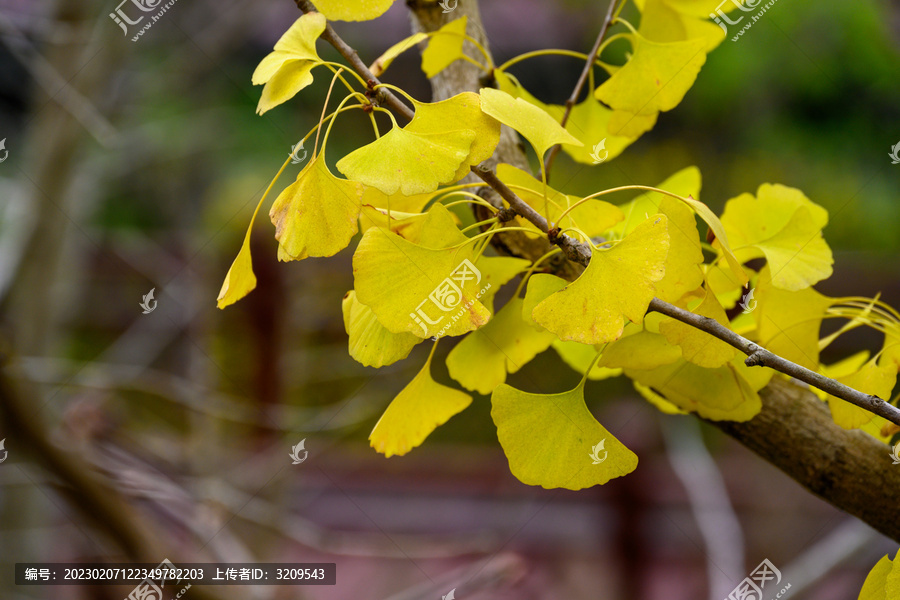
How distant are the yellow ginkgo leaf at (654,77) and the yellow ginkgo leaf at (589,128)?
0.08 ft

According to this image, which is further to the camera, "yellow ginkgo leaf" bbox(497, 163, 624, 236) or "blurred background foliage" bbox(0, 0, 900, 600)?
"blurred background foliage" bbox(0, 0, 900, 600)

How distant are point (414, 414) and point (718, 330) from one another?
4.3 inches

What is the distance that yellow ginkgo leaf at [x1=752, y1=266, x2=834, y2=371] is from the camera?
0.23m

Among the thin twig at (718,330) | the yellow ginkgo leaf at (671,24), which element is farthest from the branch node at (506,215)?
the yellow ginkgo leaf at (671,24)

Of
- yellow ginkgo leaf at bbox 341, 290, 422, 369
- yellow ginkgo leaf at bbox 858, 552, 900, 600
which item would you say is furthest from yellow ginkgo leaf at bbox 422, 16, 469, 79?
yellow ginkgo leaf at bbox 858, 552, 900, 600

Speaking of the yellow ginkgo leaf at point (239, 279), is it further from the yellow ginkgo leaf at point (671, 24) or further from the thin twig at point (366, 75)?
the yellow ginkgo leaf at point (671, 24)

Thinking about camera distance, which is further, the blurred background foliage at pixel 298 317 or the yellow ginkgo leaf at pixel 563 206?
the blurred background foliage at pixel 298 317

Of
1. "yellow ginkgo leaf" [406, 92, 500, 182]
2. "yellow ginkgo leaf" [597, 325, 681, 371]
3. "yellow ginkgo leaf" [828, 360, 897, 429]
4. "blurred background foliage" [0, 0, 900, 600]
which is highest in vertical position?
"yellow ginkgo leaf" [406, 92, 500, 182]

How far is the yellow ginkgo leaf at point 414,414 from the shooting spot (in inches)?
8.8

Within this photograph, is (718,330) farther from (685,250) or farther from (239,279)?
(239,279)

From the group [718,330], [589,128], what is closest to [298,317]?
[589,128]

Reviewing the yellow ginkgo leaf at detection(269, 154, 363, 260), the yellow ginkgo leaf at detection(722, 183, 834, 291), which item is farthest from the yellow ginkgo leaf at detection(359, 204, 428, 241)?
the yellow ginkgo leaf at detection(722, 183, 834, 291)

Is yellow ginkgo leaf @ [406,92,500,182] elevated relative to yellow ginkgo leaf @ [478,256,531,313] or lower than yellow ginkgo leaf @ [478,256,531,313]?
elevated

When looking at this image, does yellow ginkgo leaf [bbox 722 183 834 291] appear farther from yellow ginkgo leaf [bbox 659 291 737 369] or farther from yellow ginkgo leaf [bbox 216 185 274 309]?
yellow ginkgo leaf [bbox 216 185 274 309]
